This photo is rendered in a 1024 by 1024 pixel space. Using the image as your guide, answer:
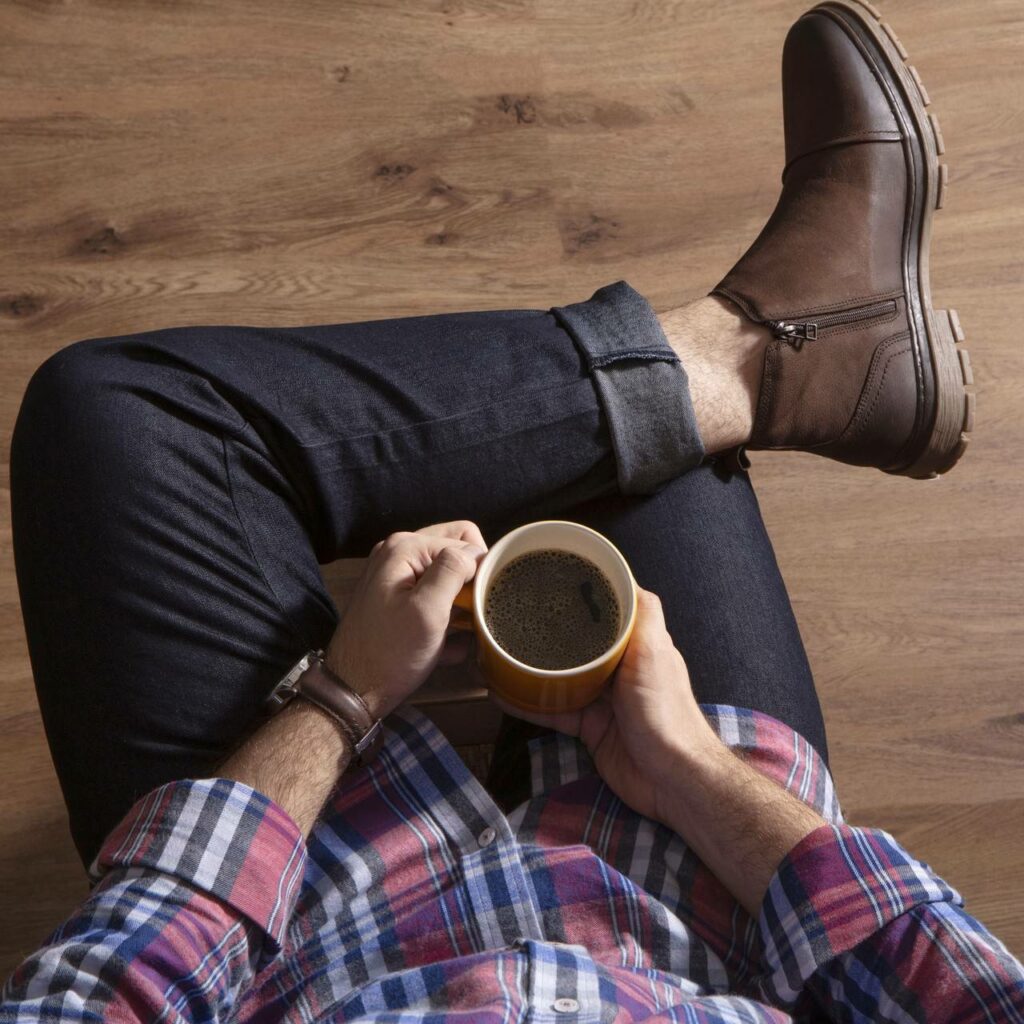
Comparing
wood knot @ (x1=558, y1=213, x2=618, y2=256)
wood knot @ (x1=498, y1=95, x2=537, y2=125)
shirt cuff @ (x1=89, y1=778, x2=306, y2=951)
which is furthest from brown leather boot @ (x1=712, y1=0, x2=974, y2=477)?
shirt cuff @ (x1=89, y1=778, x2=306, y2=951)

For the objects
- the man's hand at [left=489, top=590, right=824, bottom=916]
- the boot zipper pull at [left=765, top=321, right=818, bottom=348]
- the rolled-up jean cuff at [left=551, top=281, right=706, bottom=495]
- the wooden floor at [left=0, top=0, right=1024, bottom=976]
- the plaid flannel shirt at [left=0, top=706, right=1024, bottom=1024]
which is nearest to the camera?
the plaid flannel shirt at [left=0, top=706, right=1024, bottom=1024]

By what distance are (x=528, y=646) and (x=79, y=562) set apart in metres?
0.38

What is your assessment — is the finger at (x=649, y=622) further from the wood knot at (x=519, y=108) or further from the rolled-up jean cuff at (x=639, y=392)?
the wood knot at (x=519, y=108)

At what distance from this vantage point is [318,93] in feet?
4.43

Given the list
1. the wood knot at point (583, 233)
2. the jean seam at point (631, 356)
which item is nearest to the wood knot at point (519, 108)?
the wood knot at point (583, 233)

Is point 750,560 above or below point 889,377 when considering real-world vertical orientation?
below

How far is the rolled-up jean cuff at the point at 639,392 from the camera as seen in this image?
2.87 ft

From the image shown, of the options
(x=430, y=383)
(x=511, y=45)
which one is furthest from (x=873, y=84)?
(x=430, y=383)

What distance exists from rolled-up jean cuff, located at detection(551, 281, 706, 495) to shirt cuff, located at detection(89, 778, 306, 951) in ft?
1.41

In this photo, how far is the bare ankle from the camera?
0.96 metres

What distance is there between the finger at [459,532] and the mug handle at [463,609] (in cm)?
5

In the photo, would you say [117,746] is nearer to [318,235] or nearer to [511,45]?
[318,235]

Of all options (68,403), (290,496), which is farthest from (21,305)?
(290,496)

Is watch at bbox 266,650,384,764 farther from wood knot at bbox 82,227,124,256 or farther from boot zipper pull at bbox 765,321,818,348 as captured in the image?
wood knot at bbox 82,227,124,256
